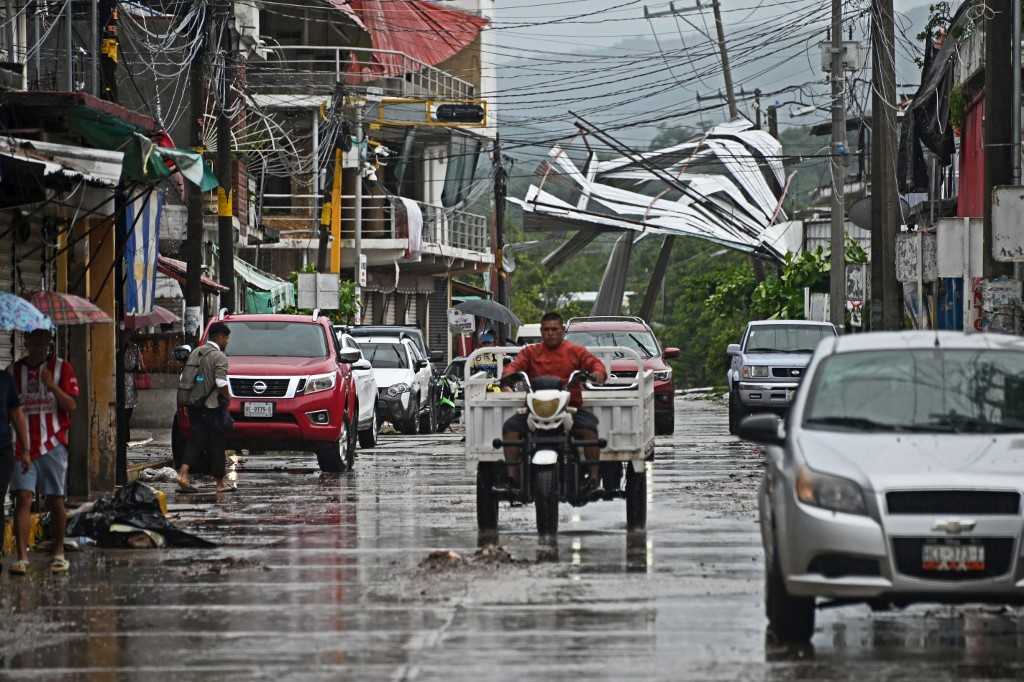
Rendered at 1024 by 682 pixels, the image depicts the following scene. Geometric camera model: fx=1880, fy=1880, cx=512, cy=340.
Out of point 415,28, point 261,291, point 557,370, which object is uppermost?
point 415,28

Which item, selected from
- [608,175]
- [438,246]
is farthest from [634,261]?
[438,246]

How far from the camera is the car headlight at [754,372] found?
32.7m

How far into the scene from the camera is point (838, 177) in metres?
43.2

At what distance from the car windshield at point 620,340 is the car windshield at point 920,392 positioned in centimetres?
2221

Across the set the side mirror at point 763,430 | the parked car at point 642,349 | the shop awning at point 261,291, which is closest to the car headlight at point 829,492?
the side mirror at point 763,430

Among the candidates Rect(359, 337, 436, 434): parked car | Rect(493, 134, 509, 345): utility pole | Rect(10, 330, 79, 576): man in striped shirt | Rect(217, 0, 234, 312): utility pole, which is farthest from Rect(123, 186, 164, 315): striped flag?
Rect(493, 134, 509, 345): utility pole

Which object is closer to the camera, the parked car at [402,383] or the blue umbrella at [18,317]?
the blue umbrella at [18,317]

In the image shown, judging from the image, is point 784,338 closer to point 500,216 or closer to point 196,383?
point 196,383

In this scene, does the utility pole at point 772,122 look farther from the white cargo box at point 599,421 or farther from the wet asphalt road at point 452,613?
the white cargo box at point 599,421

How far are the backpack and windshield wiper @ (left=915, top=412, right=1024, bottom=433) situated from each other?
489 inches

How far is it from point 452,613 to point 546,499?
13.2ft

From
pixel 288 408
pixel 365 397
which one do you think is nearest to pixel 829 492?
pixel 288 408

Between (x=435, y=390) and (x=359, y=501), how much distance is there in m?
17.6

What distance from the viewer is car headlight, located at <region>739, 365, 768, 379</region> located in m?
32.7
